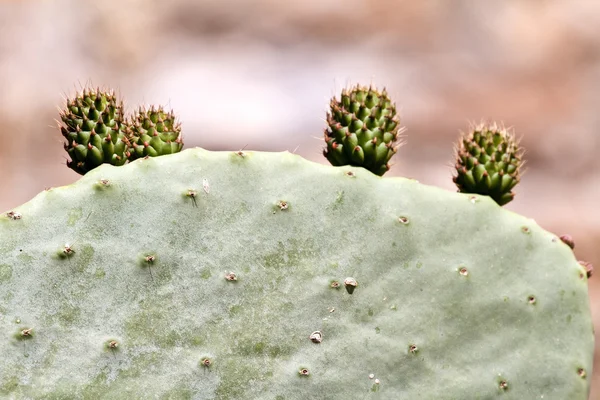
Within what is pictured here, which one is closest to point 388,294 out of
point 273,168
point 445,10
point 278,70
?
point 273,168

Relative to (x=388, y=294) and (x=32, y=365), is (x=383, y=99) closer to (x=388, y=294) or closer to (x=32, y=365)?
(x=388, y=294)

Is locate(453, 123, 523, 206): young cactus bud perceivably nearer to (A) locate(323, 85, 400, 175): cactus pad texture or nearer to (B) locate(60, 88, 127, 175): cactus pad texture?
(A) locate(323, 85, 400, 175): cactus pad texture

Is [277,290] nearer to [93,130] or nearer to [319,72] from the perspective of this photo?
[93,130]

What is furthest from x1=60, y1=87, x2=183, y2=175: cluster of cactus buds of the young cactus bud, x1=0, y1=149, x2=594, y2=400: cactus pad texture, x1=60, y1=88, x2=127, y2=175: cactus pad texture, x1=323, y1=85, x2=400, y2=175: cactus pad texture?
the young cactus bud

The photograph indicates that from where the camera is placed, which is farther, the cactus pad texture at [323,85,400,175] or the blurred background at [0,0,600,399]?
the blurred background at [0,0,600,399]

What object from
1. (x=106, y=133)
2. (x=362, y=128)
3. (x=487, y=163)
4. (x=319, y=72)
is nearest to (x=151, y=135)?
(x=106, y=133)

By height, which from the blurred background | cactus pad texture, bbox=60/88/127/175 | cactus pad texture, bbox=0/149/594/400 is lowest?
cactus pad texture, bbox=0/149/594/400
